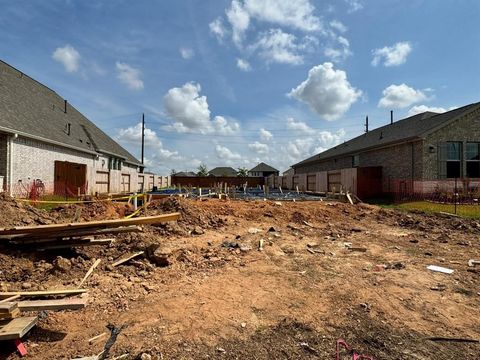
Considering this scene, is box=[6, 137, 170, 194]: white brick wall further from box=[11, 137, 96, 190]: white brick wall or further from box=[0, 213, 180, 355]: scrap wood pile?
box=[0, 213, 180, 355]: scrap wood pile

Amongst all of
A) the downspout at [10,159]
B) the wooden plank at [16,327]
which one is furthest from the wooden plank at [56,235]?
the downspout at [10,159]

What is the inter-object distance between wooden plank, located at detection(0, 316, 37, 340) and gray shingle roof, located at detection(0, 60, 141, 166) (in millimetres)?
13357

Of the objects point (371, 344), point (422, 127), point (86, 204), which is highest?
point (422, 127)

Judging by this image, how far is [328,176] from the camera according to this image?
1060 inches

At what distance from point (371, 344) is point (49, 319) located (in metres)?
4.14

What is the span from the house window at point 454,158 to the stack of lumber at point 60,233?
2198cm

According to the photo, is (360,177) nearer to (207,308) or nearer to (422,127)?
(422,127)

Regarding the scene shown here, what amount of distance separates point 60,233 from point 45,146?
48.0 feet

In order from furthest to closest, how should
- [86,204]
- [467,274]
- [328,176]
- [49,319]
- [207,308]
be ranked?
[328,176], [86,204], [467,274], [207,308], [49,319]

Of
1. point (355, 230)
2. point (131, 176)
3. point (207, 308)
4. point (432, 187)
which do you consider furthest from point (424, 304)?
point (131, 176)

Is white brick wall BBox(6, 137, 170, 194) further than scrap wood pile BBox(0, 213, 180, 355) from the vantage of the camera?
Yes

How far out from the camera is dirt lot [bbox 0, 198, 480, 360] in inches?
146

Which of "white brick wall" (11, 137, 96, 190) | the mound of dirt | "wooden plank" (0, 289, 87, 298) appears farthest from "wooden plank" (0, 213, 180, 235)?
"white brick wall" (11, 137, 96, 190)

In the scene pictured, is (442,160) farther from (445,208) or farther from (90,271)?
(90,271)
